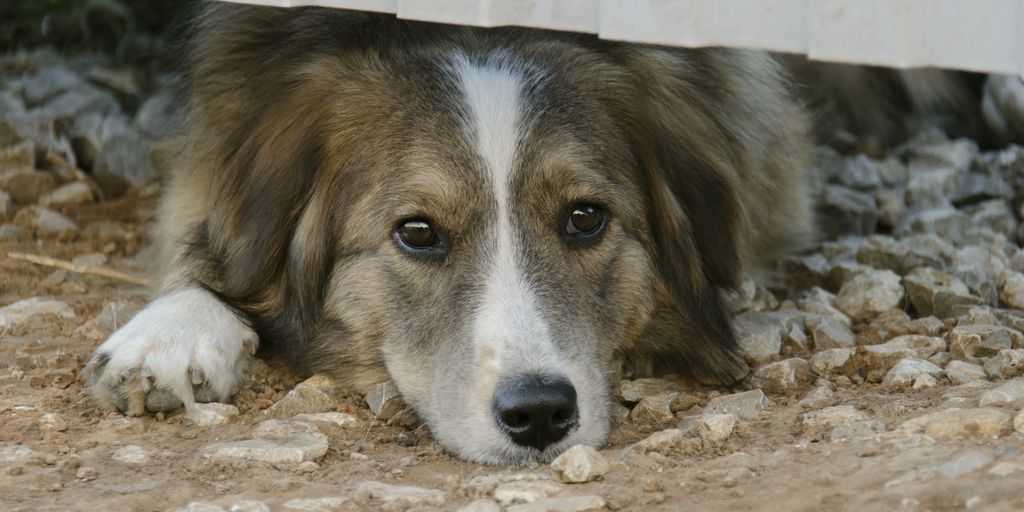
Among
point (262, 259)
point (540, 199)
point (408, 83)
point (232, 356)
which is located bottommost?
point (232, 356)

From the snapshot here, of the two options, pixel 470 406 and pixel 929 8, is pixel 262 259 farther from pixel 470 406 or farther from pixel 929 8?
pixel 929 8

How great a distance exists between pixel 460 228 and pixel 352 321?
0.52 metres

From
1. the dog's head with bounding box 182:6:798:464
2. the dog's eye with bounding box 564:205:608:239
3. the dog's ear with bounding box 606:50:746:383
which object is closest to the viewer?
the dog's head with bounding box 182:6:798:464

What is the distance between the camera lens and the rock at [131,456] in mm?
3109

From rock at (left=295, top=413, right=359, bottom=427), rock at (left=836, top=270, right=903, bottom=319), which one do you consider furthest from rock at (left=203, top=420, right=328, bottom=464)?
rock at (left=836, top=270, right=903, bottom=319)

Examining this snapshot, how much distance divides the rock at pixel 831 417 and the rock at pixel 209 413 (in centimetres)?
155

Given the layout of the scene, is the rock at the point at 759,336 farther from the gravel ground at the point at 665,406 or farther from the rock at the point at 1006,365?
the rock at the point at 1006,365

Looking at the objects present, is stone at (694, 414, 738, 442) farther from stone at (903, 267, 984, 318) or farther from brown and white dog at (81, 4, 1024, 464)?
stone at (903, 267, 984, 318)

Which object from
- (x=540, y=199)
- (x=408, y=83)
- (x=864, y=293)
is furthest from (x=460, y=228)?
(x=864, y=293)

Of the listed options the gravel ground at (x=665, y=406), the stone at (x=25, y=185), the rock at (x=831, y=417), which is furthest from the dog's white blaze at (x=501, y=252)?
the stone at (x=25, y=185)

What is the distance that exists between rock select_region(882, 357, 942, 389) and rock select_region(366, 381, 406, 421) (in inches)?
54.2

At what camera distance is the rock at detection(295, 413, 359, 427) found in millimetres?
3459

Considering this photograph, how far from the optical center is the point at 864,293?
446cm

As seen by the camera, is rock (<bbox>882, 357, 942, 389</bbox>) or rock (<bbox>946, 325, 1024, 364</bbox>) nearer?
rock (<bbox>882, 357, 942, 389</bbox>)
